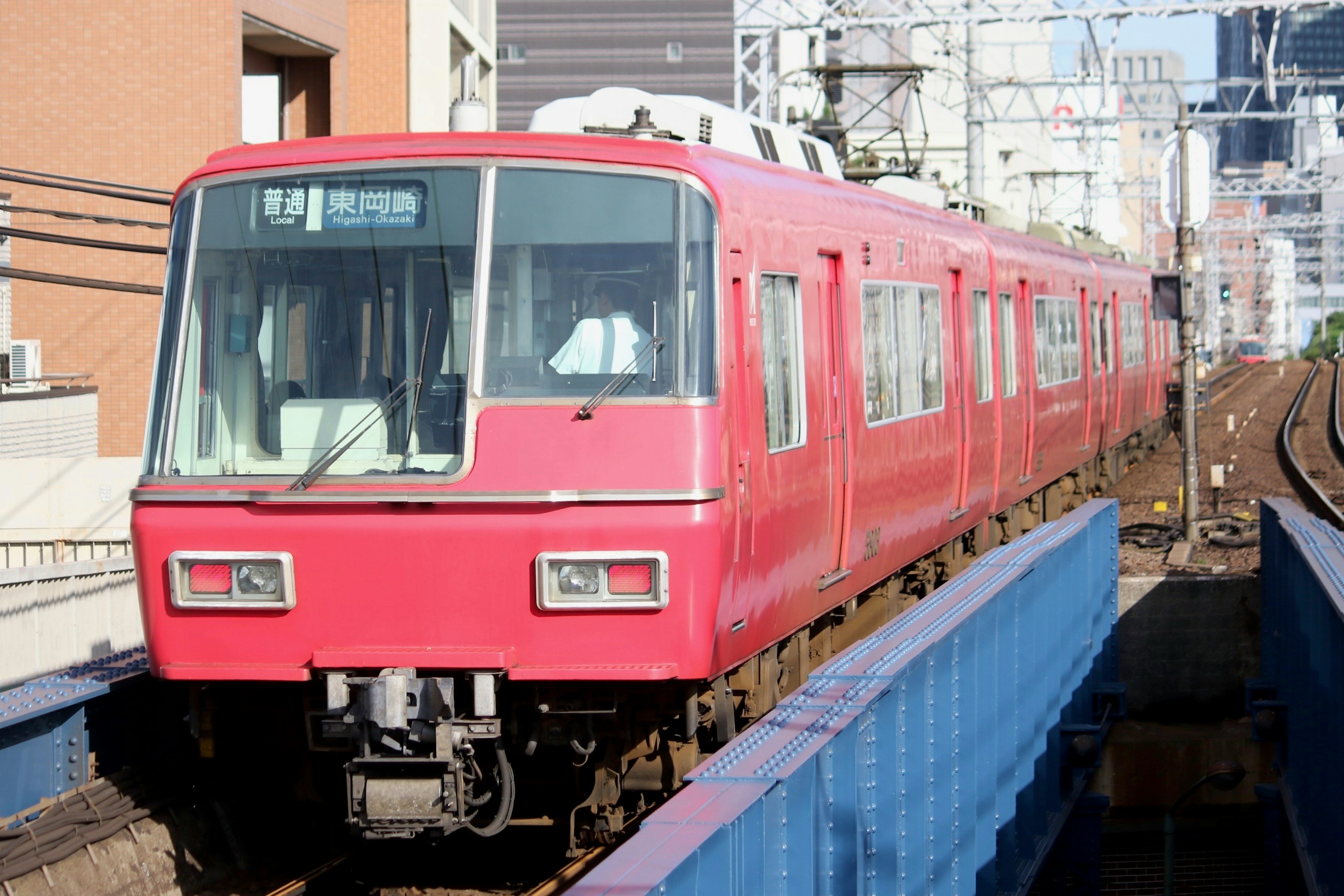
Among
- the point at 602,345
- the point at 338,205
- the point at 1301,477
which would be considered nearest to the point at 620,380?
the point at 602,345

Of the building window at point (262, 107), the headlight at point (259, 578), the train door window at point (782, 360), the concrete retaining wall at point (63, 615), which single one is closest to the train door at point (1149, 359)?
the building window at point (262, 107)

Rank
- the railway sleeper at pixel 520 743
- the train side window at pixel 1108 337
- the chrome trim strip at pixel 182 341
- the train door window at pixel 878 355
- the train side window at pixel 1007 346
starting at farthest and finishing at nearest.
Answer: the train side window at pixel 1108 337, the train side window at pixel 1007 346, the train door window at pixel 878 355, the chrome trim strip at pixel 182 341, the railway sleeper at pixel 520 743

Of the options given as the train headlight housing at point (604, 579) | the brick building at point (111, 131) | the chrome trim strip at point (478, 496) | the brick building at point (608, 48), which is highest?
the brick building at point (608, 48)

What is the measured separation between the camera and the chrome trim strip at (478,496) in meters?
5.88

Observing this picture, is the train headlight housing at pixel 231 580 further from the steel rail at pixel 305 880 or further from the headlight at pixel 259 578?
the steel rail at pixel 305 880

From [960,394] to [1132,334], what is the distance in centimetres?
1278

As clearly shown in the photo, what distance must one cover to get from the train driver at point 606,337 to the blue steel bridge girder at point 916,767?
4.51ft

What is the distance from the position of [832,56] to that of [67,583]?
6712 cm

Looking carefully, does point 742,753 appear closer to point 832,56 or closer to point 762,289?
point 762,289

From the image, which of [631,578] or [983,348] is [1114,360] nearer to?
[983,348]

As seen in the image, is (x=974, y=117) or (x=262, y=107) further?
(x=974, y=117)

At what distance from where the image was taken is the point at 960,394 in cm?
1131

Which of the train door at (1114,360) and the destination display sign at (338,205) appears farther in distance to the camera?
the train door at (1114,360)

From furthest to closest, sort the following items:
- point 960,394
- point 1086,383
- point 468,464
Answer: point 1086,383
point 960,394
point 468,464
